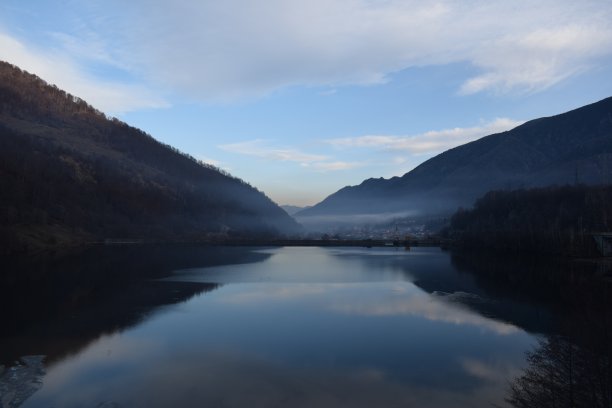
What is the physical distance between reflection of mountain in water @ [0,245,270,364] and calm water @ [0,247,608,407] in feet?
0.30

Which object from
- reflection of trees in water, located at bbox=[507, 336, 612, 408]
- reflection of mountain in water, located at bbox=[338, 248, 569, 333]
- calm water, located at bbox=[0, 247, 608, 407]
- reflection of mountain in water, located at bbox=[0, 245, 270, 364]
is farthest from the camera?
reflection of mountain in water, located at bbox=[338, 248, 569, 333]

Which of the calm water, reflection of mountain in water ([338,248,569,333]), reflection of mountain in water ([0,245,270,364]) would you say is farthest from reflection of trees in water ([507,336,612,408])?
reflection of mountain in water ([0,245,270,364])

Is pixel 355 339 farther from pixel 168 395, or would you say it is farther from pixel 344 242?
pixel 344 242

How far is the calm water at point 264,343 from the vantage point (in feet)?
42.6

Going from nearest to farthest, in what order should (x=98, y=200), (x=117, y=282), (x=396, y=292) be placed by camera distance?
(x=396, y=292) < (x=117, y=282) < (x=98, y=200)

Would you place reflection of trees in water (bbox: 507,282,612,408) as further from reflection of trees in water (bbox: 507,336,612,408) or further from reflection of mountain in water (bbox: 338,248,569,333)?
reflection of mountain in water (bbox: 338,248,569,333)

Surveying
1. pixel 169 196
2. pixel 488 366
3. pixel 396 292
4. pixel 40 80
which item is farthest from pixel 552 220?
pixel 40 80

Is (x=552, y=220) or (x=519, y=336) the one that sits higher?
(x=552, y=220)

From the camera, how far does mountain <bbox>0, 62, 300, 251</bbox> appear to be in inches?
2911

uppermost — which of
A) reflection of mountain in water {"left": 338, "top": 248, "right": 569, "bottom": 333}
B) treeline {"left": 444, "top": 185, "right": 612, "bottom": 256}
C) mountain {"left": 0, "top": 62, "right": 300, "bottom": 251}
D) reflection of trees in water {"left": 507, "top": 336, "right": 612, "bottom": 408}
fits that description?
mountain {"left": 0, "top": 62, "right": 300, "bottom": 251}

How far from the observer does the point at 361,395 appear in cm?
1310

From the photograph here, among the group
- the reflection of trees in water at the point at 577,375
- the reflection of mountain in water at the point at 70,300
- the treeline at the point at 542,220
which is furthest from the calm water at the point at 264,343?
the treeline at the point at 542,220

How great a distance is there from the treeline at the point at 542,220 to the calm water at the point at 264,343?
1410 inches

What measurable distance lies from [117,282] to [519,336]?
1090 inches
